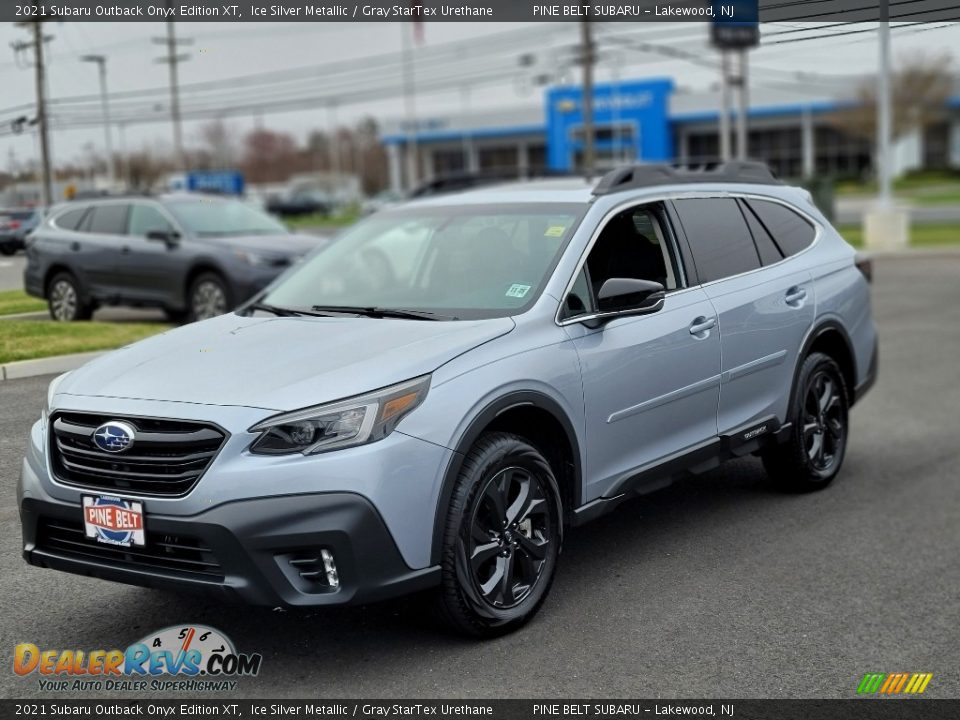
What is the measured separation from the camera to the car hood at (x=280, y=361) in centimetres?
418

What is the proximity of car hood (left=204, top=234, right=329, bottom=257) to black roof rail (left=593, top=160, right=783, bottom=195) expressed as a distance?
17.6 feet

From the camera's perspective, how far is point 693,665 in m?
4.39

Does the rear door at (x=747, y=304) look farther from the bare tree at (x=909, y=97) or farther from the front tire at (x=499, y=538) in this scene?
the bare tree at (x=909, y=97)

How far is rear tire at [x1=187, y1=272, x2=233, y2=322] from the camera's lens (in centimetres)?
1100

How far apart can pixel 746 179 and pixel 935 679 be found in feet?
11.1

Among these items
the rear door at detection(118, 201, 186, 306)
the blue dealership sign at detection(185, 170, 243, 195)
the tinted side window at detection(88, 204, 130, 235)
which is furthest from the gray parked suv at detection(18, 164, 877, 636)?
the blue dealership sign at detection(185, 170, 243, 195)

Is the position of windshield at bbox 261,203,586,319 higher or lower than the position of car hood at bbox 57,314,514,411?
higher

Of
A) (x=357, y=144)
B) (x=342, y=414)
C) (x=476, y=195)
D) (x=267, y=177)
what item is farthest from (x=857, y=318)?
(x=357, y=144)

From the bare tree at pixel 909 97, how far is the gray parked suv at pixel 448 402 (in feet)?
218

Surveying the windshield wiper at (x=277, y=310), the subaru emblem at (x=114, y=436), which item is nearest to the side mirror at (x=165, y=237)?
the windshield wiper at (x=277, y=310)

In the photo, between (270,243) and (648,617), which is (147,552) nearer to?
(648,617)

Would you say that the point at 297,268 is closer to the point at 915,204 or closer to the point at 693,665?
the point at 693,665

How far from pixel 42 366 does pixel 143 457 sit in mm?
1419

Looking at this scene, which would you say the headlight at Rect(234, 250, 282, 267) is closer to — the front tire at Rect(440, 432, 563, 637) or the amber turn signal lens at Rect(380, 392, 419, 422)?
the front tire at Rect(440, 432, 563, 637)
